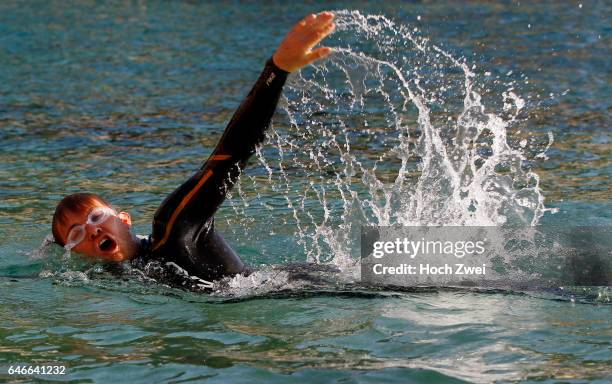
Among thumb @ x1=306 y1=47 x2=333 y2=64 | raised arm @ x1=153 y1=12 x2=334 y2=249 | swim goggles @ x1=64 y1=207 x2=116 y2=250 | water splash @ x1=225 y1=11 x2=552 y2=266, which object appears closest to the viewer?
thumb @ x1=306 y1=47 x2=333 y2=64

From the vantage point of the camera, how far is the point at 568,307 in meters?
5.39

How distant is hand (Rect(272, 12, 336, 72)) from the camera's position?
4.87 m

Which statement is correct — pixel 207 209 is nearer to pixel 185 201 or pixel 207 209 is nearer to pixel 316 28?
pixel 185 201

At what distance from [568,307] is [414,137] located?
5.34 meters

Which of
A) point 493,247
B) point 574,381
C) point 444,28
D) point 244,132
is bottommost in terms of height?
point 574,381

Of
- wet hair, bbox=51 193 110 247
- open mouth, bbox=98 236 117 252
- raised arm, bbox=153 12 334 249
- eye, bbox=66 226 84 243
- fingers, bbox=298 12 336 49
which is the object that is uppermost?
fingers, bbox=298 12 336 49

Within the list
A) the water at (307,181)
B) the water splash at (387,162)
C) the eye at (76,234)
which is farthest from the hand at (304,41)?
the eye at (76,234)

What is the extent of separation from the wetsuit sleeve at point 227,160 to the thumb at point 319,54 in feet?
0.58

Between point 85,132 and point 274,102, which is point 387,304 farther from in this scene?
point 85,132

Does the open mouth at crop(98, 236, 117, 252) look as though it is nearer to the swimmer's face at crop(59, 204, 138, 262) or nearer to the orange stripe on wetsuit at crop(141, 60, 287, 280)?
the swimmer's face at crop(59, 204, 138, 262)

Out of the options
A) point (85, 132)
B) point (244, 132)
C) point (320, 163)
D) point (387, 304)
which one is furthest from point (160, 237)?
point (85, 132)

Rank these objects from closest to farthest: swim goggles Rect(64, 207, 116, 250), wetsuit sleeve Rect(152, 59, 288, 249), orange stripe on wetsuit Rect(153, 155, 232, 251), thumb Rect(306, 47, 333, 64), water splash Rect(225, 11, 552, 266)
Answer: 1. thumb Rect(306, 47, 333, 64)
2. wetsuit sleeve Rect(152, 59, 288, 249)
3. orange stripe on wetsuit Rect(153, 155, 232, 251)
4. swim goggles Rect(64, 207, 116, 250)
5. water splash Rect(225, 11, 552, 266)

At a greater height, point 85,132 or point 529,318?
point 85,132

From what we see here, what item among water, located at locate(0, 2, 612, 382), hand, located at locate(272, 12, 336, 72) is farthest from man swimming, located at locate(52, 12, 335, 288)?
water, located at locate(0, 2, 612, 382)
